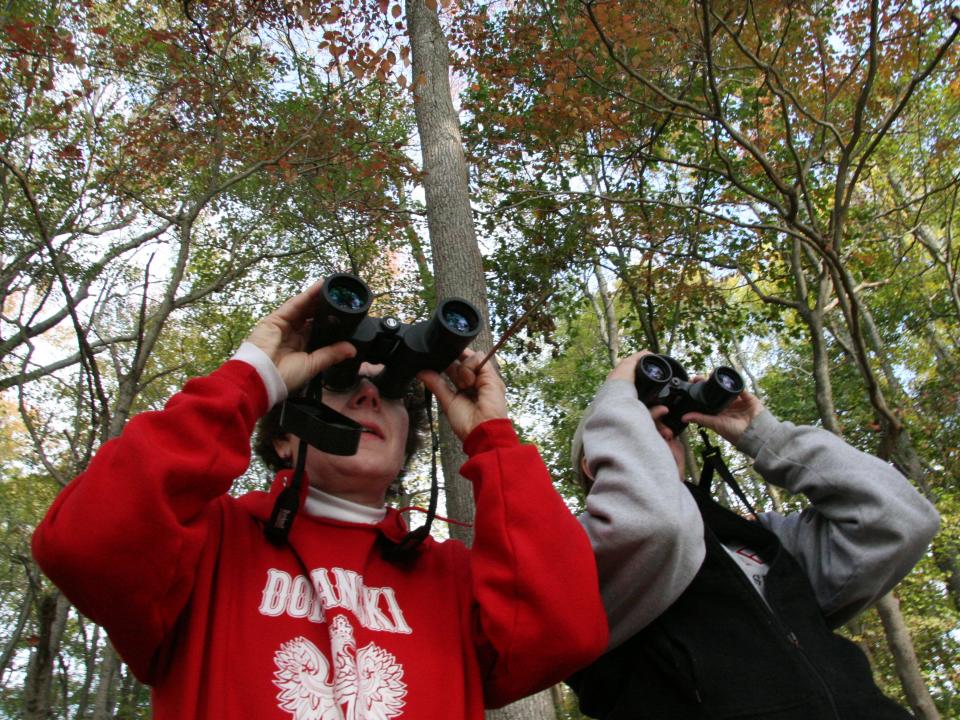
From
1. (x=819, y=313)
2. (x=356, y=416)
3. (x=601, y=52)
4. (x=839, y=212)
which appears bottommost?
(x=356, y=416)

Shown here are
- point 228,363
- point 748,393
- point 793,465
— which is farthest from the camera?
point 748,393

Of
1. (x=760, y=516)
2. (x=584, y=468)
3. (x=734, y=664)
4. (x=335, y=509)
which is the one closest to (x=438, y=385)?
(x=335, y=509)

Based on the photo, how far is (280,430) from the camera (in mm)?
1673

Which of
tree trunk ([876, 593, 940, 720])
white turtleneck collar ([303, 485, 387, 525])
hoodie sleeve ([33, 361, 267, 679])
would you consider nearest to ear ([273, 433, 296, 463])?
white turtleneck collar ([303, 485, 387, 525])

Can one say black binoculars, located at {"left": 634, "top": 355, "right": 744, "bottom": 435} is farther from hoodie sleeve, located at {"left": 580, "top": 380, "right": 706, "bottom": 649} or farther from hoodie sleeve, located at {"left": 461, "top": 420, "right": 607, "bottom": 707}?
hoodie sleeve, located at {"left": 461, "top": 420, "right": 607, "bottom": 707}

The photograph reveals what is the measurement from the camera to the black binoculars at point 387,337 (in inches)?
56.6

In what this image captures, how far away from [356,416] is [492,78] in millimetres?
5169

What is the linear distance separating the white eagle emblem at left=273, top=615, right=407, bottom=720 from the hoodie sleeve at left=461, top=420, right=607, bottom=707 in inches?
8.2

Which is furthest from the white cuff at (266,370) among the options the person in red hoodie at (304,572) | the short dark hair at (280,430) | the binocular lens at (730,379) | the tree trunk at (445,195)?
the tree trunk at (445,195)

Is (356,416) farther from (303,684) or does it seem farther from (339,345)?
(303,684)

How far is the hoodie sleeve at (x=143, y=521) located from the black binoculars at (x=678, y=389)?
1.12 meters

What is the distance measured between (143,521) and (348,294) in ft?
2.17

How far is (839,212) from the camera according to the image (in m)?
3.24

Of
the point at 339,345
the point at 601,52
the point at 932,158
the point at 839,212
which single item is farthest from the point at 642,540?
the point at 932,158
